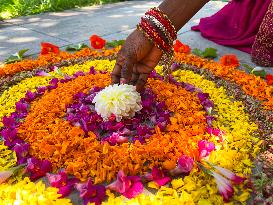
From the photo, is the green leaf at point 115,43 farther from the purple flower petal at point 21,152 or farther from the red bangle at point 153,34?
the purple flower petal at point 21,152

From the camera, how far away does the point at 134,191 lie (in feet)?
5.39

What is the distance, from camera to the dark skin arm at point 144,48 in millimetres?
2074

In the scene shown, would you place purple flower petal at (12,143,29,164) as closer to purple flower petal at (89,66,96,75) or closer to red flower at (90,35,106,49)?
purple flower petal at (89,66,96,75)

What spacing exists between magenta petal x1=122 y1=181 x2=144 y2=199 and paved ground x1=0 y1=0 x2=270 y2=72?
2.06 metres

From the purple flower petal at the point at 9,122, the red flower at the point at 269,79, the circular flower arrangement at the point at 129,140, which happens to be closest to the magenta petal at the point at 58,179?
the circular flower arrangement at the point at 129,140

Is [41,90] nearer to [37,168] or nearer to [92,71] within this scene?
[92,71]

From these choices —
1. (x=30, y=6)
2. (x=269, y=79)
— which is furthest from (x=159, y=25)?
(x=30, y=6)

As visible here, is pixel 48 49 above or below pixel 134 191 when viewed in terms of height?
above

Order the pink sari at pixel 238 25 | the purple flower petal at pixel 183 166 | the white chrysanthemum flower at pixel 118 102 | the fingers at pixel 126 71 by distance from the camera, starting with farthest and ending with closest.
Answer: the pink sari at pixel 238 25
the fingers at pixel 126 71
the white chrysanthemum flower at pixel 118 102
the purple flower petal at pixel 183 166

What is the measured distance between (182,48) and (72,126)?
1.66 meters

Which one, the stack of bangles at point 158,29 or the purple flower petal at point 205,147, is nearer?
the purple flower petal at point 205,147

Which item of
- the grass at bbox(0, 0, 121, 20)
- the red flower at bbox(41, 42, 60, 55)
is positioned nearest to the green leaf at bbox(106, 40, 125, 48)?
the red flower at bbox(41, 42, 60, 55)

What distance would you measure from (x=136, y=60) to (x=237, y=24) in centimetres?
214

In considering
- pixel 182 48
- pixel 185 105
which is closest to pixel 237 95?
pixel 185 105
